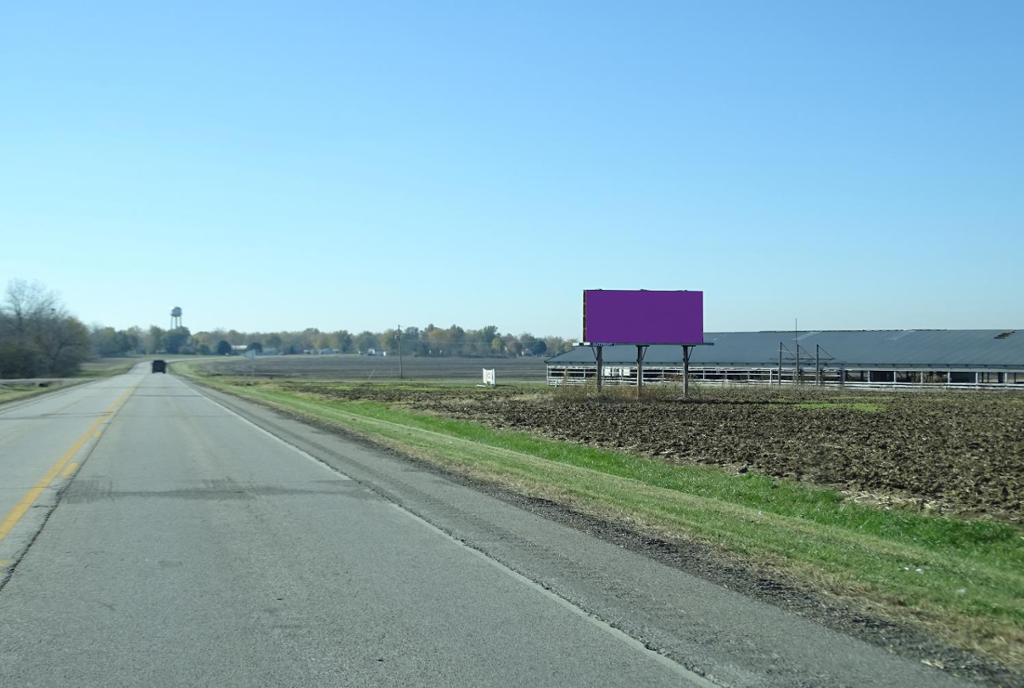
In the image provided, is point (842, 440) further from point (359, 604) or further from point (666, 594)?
point (359, 604)

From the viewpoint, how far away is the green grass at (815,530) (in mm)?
8117

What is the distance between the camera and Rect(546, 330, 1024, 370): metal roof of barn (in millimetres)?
75938

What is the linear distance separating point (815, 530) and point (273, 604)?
25.0ft

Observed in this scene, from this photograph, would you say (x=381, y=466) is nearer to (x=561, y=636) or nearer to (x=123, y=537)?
(x=123, y=537)

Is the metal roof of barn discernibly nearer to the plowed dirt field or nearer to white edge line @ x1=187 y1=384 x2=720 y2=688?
the plowed dirt field

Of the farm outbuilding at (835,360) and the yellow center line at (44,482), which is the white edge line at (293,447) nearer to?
the yellow center line at (44,482)

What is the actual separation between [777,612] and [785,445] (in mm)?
17860

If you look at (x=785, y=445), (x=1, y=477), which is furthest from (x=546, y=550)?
(x=785, y=445)

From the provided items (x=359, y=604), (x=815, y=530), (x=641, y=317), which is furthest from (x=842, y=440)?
(x=641, y=317)

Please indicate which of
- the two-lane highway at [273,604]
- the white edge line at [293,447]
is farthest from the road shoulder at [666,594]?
the white edge line at [293,447]

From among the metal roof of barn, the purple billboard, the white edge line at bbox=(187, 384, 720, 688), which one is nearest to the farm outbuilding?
the metal roof of barn

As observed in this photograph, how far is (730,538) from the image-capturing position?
11.3 meters

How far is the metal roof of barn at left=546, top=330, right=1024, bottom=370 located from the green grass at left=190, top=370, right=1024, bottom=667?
53399mm

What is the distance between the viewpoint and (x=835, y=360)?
83125mm
